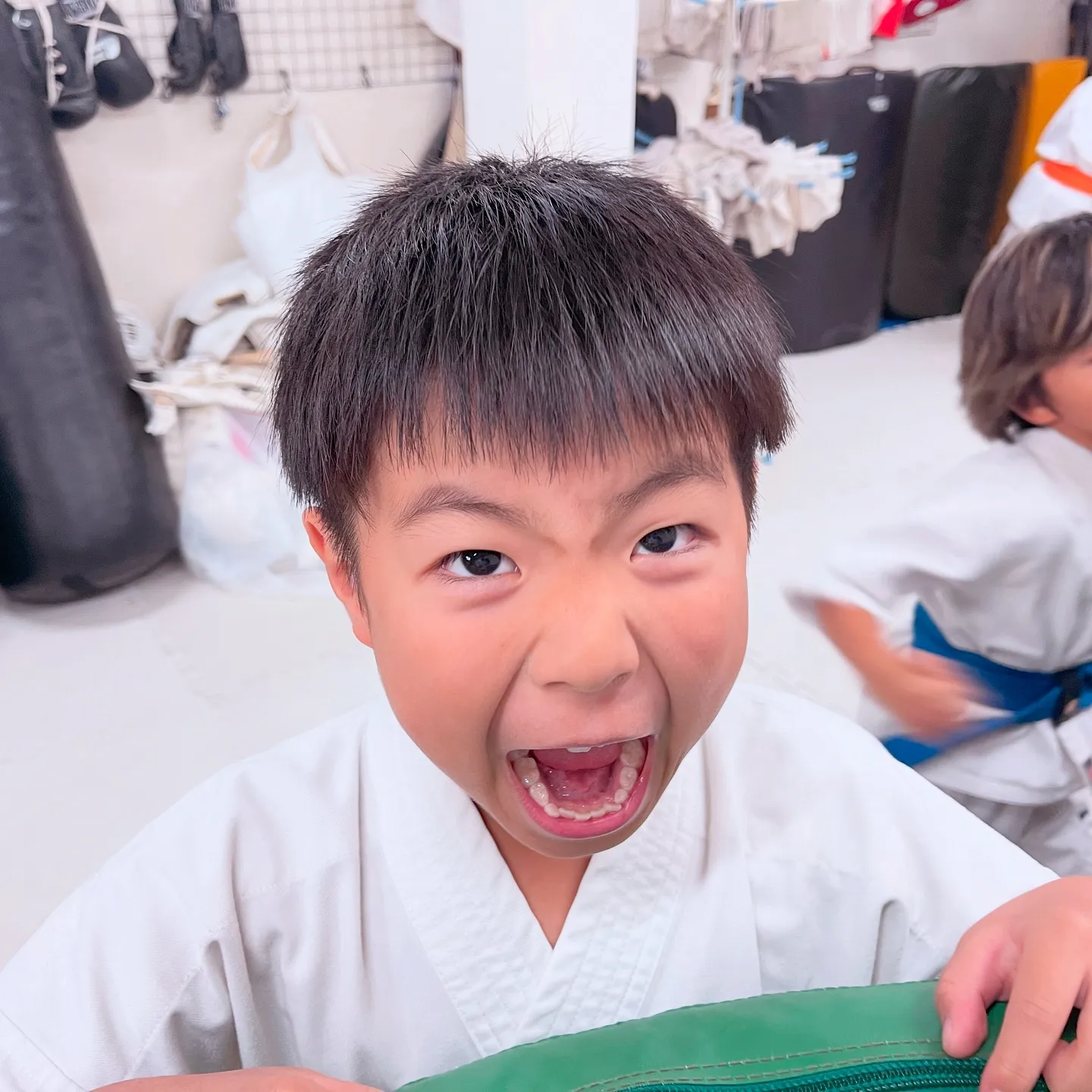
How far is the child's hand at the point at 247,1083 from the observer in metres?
0.52

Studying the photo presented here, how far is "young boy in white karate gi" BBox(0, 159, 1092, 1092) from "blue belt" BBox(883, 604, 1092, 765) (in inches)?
16.7

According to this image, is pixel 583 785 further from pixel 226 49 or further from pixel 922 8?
pixel 922 8

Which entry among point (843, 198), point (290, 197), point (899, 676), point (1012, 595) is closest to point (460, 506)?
point (899, 676)

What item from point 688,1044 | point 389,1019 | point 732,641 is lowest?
point 389,1019

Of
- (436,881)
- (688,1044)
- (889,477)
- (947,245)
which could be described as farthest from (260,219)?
(947,245)

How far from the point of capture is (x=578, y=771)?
1.94 feet

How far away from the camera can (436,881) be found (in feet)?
2.13

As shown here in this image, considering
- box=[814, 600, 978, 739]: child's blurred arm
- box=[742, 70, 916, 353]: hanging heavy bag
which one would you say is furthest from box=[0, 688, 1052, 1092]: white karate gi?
box=[742, 70, 916, 353]: hanging heavy bag

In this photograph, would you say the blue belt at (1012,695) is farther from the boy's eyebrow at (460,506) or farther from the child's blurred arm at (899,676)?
the boy's eyebrow at (460,506)

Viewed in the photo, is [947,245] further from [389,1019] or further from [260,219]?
[389,1019]

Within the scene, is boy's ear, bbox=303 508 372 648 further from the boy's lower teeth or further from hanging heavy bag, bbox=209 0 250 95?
hanging heavy bag, bbox=209 0 250 95

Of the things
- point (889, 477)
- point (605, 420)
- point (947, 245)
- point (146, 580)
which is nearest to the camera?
point (605, 420)

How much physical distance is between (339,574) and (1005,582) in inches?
30.7

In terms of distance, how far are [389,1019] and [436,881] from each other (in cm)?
10
